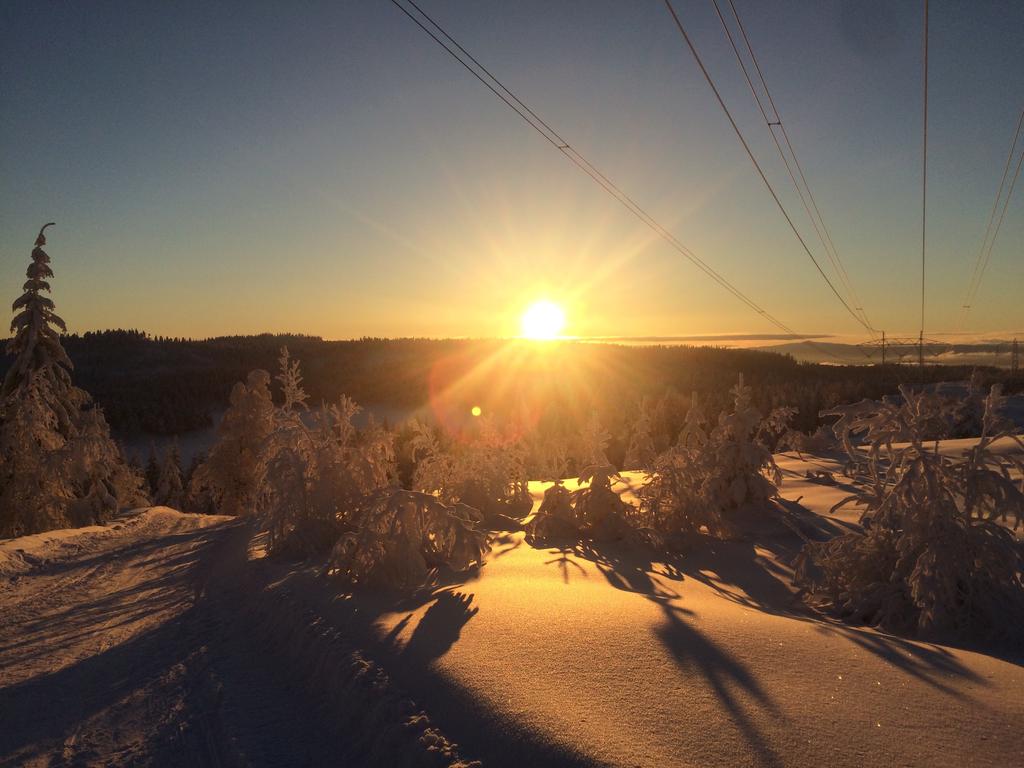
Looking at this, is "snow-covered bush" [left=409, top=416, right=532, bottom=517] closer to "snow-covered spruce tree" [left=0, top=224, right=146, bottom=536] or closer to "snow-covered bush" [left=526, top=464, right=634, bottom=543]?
"snow-covered bush" [left=526, top=464, right=634, bottom=543]

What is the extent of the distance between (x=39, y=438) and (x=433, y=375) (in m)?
143

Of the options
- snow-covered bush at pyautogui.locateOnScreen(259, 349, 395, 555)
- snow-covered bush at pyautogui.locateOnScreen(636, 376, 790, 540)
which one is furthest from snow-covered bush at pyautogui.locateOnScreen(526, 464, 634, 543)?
snow-covered bush at pyautogui.locateOnScreen(259, 349, 395, 555)

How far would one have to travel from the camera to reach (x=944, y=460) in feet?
20.8

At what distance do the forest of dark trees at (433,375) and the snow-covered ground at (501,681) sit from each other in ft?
198

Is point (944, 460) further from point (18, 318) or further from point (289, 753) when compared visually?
point (18, 318)

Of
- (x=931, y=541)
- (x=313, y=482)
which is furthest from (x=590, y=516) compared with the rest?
(x=931, y=541)

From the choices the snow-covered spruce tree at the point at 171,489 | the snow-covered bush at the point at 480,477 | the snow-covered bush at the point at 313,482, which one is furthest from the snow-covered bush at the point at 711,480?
the snow-covered spruce tree at the point at 171,489

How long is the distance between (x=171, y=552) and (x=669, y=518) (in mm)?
10611

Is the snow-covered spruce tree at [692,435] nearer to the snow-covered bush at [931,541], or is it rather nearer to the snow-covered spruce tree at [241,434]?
the snow-covered bush at [931,541]

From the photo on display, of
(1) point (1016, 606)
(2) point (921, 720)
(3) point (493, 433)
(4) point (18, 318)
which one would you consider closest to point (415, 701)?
(2) point (921, 720)

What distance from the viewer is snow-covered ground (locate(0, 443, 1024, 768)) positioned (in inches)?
140

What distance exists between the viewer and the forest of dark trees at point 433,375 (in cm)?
9250

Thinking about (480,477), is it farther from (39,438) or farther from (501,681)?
(39,438)

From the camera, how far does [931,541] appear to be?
6.18 meters
